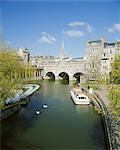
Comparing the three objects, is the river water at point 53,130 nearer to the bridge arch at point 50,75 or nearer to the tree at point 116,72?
the tree at point 116,72

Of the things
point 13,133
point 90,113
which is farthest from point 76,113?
point 13,133

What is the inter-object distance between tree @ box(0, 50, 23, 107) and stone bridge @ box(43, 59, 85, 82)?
4321cm

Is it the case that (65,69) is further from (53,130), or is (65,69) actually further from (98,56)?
(53,130)

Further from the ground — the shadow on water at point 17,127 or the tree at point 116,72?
the tree at point 116,72

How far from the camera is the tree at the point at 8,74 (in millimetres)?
14815

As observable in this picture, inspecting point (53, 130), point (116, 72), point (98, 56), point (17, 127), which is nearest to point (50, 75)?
point (98, 56)

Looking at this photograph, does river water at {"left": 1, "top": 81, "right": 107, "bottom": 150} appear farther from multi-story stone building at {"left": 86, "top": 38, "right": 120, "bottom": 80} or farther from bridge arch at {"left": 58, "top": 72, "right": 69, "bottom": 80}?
bridge arch at {"left": 58, "top": 72, "right": 69, "bottom": 80}

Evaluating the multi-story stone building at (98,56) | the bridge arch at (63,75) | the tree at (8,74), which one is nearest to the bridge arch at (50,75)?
the bridge arch at (63,75)

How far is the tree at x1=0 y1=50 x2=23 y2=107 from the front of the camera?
1481 centimetres

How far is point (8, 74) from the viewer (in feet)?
53.1

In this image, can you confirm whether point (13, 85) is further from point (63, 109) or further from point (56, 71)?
point (56, 71)

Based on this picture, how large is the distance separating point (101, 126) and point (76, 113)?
464cm

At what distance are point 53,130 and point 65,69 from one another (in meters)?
49.4

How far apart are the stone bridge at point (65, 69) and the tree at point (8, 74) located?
43214 millimetres
